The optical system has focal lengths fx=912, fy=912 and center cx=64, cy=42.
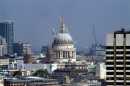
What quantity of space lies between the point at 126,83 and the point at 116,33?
1.84 meters

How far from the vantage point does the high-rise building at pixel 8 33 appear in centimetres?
11744

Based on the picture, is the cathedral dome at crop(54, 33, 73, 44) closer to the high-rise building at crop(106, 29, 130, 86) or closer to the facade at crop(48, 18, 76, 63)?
the facade at crop(48, 18, 76, 63)

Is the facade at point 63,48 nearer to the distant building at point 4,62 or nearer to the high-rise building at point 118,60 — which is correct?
the distant building at point 4,62

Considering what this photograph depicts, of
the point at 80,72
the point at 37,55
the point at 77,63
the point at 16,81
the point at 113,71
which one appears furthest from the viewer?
the point at 37,55

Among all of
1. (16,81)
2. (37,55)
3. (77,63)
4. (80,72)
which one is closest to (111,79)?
(16,81)

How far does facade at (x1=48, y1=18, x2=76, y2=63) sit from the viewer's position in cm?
A: 9838

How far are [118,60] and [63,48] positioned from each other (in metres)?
66.3

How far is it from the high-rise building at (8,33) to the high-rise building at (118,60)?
8154cm

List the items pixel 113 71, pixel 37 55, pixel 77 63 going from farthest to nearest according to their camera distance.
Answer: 1. pixel 37 55
2. pixel 77 63
3. pixel 113 71

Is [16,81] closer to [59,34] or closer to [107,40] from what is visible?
[107,40]

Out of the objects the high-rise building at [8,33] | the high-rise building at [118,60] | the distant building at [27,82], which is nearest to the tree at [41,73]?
the distant building at [27,82]

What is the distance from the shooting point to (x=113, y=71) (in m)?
32.3

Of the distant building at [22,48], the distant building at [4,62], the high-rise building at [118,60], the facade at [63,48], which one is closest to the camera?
the high-rise building at [118,60]

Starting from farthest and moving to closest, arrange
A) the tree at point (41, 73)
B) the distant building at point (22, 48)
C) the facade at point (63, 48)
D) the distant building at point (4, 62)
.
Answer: the distant building at point (22, 48) < the facade at point (63, 48) < the distant building at point (4, 62) < the tree at point (41, 73)
